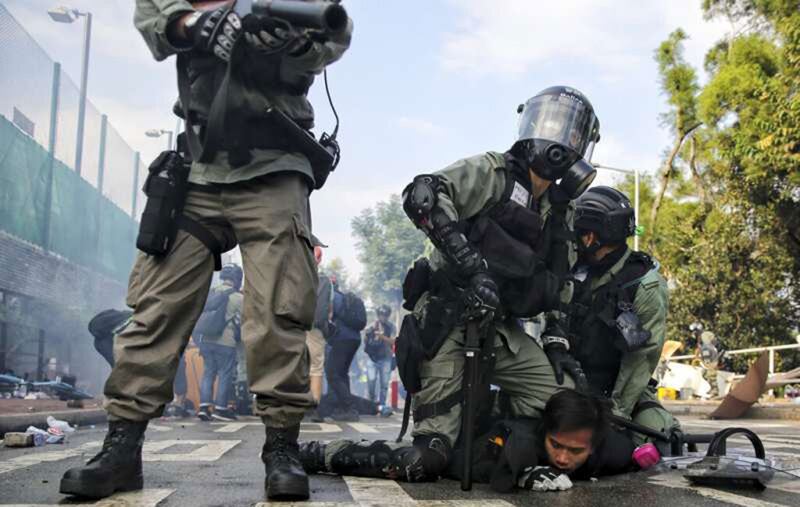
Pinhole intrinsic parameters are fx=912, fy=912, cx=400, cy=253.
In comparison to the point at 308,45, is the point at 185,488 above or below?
below

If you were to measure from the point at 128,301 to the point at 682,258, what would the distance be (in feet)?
73.3

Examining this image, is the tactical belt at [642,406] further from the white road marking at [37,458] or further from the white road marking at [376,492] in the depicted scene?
the white road marking at [37,458]

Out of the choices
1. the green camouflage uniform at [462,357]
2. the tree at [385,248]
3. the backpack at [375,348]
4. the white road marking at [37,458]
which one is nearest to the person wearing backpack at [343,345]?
the backpack at [375,348]

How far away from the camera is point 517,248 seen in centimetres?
395

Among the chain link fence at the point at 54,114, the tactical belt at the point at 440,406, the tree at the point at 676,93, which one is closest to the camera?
the tactical belt at the point at 440,406

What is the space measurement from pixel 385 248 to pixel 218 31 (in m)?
70.7

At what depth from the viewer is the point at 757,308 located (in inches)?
796

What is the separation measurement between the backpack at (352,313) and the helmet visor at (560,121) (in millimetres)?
6434

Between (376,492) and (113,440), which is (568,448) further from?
(113,440)

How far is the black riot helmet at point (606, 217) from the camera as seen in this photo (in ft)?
16.5

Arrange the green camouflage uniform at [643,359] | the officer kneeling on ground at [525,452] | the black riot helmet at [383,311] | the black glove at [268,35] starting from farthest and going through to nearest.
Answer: the black riot helmet at [383,311] < the green camouflage uniform at [643,359] < the officer kneeling on ground at [525,452] < the black glove at [268,35]

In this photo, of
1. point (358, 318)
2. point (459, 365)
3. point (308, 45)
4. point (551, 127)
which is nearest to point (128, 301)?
point (308, 45)

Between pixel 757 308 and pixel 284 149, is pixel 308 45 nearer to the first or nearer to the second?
pixel 284 149

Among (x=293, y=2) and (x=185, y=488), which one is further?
(x=185, y=488)
